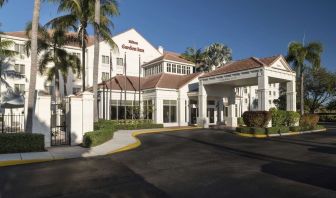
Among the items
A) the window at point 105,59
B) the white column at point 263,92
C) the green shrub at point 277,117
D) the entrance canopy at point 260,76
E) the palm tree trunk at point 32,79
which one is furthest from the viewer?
the window at point 105,59

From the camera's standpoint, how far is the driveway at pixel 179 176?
23.4ft

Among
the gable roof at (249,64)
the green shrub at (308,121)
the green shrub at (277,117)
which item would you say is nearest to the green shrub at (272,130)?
the green shrub at (277,117)

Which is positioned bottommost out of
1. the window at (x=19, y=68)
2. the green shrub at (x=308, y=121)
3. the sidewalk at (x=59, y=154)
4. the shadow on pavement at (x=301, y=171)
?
the sidewalk at (x=59, y=154)

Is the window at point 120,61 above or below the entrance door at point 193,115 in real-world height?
above

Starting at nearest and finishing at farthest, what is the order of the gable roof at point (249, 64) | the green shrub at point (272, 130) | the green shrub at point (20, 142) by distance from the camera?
the green shrub at point (20, 142), the green shrub at point (272, 130), the gable roof at point (249, 64)

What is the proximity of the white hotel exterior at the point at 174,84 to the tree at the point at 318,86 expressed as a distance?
2443 centimetres

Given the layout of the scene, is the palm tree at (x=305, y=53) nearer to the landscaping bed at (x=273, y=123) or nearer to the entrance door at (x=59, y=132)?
the landscaping bed at (x=273, y=123)

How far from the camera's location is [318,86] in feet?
177

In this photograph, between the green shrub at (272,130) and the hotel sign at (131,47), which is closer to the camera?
the green shrub at (272,130)

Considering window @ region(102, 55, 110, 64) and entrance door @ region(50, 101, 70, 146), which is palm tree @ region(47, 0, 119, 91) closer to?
entrance door @ region(50, 101, 70, 146)

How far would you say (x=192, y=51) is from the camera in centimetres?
5666

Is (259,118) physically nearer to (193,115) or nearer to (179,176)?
(193,115)

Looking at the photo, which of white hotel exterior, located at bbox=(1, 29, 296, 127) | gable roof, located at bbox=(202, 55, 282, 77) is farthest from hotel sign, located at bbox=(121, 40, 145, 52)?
gable roof, located at bbox=(202, 55, 282, 77)

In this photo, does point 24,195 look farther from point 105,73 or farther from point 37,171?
point 105,73
